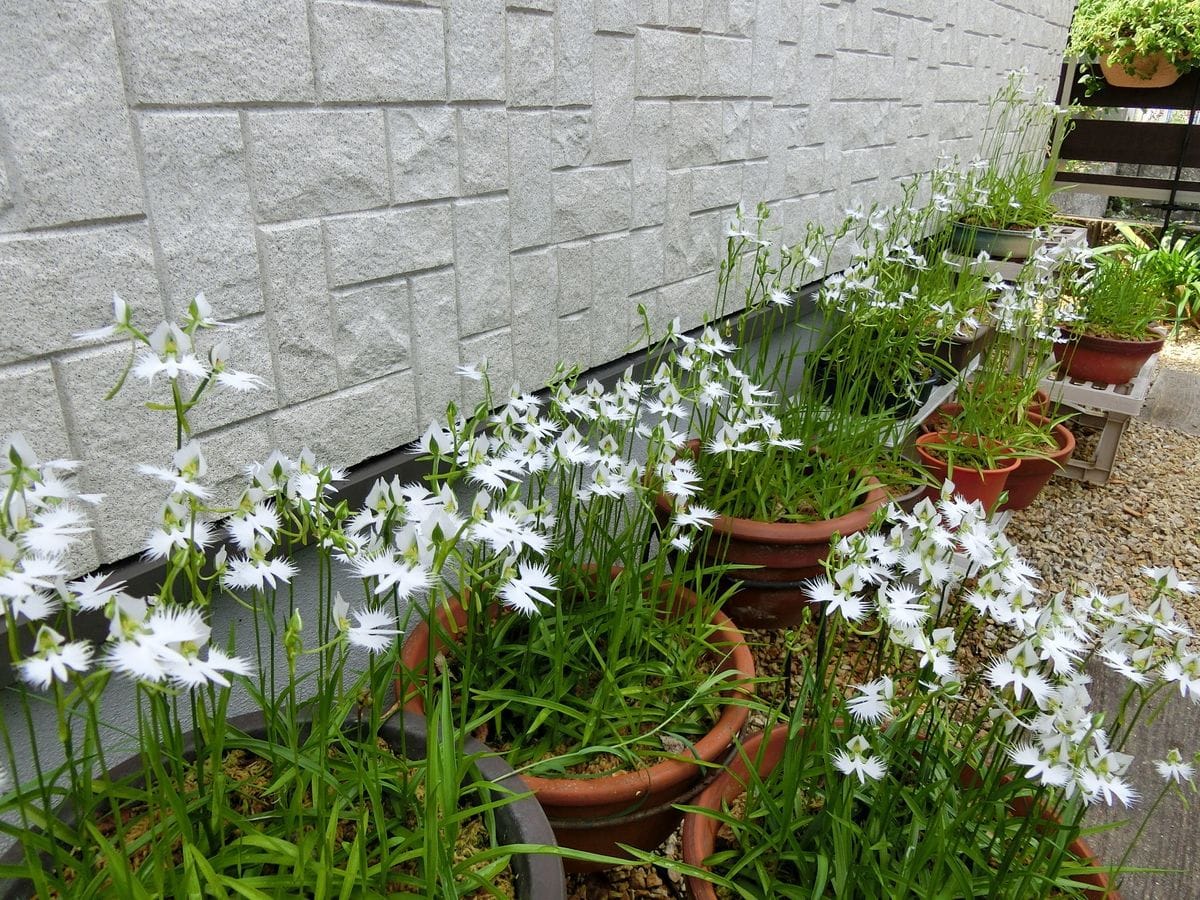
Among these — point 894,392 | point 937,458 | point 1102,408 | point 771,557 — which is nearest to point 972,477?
point 937,458

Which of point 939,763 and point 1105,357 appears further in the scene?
point 1105,357

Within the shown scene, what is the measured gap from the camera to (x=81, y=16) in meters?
1.16

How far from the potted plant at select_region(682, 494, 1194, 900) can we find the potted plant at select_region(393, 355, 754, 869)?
122 mm

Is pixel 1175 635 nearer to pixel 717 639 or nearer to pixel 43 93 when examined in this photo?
pixel 717 639

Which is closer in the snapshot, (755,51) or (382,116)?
(382,116)

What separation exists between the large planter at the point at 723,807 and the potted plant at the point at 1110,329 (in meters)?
2.63

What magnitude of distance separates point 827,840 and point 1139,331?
3.31 meters

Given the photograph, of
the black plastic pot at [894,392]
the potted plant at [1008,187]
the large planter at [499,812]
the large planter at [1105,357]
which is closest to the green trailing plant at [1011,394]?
the black plastic pot at [894,392]

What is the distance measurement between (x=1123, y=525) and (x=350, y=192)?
3109 millimetres

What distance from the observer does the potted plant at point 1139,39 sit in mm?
5363

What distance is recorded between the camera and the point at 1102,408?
3.43 m

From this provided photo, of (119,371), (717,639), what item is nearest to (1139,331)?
(717,639)

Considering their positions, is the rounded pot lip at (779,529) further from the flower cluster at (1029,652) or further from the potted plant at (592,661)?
the flower cluster at (1029,652)

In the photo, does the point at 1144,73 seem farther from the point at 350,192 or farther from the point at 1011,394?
the point at 350,192
